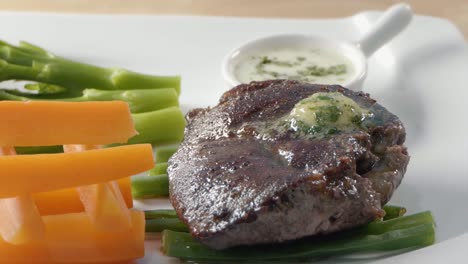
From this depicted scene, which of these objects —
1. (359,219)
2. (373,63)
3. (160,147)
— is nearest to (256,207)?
(359,219)

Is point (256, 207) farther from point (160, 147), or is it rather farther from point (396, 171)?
point (160, 147)

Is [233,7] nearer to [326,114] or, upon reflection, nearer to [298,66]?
[298,66]

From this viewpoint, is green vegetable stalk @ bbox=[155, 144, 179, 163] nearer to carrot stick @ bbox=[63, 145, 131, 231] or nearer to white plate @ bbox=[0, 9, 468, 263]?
white plate @ bbox=[0, 9, 468, 263]

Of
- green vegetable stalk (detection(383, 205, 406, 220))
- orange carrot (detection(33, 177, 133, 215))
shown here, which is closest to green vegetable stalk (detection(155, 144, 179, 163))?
orange carrot (detection(33, 177, 133, 215))

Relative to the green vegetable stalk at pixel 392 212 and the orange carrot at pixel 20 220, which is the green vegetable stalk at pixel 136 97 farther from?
the green vegetable stalk at pixel 392 212

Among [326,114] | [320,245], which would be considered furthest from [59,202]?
[326,114]

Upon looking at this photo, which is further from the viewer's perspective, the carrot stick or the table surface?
the table surface

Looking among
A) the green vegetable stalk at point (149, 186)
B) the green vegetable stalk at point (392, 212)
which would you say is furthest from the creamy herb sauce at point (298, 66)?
the green vegetable stalk at point (392, 212)
